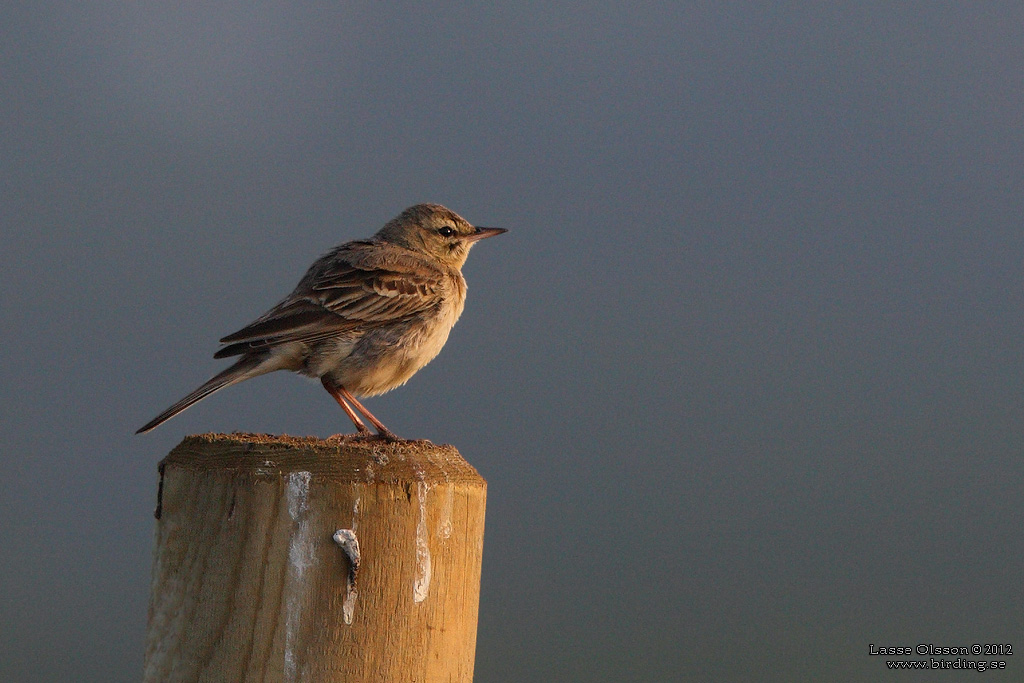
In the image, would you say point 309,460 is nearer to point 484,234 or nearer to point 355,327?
point 355,327

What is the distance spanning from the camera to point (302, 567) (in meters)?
2.77

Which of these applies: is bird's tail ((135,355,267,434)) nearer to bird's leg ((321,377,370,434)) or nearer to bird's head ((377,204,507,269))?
bird's leg ((321,377,370,434))

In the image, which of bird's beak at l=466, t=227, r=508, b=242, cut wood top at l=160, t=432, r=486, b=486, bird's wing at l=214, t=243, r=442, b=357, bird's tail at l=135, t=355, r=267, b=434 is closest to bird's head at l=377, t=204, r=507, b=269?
bird's beak at l=466, t=227, r=508, b=242

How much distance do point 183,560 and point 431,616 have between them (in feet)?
2.50

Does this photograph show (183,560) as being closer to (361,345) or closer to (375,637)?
(375,637)

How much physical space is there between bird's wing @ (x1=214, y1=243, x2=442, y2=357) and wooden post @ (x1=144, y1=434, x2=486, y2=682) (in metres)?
2.36

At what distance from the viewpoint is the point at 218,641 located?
2783mm

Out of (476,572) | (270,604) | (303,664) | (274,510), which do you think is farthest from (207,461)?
(476,572)

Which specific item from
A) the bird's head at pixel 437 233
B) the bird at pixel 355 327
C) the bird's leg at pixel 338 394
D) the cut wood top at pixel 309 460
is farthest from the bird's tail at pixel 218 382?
the bird's head at pixel 437 233

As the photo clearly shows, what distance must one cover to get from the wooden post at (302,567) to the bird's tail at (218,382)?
142 cm

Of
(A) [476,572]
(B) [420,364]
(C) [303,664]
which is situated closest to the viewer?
(C) [303,664]

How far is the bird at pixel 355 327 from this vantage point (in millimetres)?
5281

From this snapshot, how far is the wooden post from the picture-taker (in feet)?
9.05

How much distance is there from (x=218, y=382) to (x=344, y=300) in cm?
114
